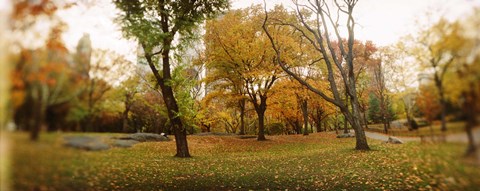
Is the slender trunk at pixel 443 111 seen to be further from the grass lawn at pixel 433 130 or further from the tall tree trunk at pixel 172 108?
the tall tree trunk at pixel 172 108

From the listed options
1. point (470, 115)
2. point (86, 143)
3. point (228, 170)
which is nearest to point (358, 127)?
point (228, 170)

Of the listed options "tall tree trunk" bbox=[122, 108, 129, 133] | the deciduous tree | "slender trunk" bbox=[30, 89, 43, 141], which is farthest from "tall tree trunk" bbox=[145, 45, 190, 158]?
"slender trunk" bbox=[30, 89, 43, 141]

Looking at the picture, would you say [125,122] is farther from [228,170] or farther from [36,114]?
[228,170]

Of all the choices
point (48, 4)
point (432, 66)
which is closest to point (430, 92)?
point (432, 66)

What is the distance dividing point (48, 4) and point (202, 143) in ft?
75.7

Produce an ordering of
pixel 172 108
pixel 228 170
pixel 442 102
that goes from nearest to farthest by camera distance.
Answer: pixel 442 102 < pixel 228 170 < pixel 172 108

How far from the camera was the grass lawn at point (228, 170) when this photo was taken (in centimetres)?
159

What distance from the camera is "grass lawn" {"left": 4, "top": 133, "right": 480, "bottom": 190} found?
1.59 metres

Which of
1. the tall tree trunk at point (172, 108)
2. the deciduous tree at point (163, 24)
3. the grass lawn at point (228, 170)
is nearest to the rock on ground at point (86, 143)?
the grass lawn at point (228, 170)

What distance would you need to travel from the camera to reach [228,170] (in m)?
12.2

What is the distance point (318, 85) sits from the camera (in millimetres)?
24906

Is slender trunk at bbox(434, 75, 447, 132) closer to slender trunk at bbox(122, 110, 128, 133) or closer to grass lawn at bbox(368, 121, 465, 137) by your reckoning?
grass lawn at bbox(368, 121, 465, 137)

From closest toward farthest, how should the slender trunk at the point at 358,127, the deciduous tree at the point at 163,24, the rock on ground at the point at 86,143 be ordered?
the rock on ground at the point at 86,143 → the deciduous tree at the point at 163,24 → the slender trunk at the point at 358,127

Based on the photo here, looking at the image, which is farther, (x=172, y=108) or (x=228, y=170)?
(x=172, y=108)
